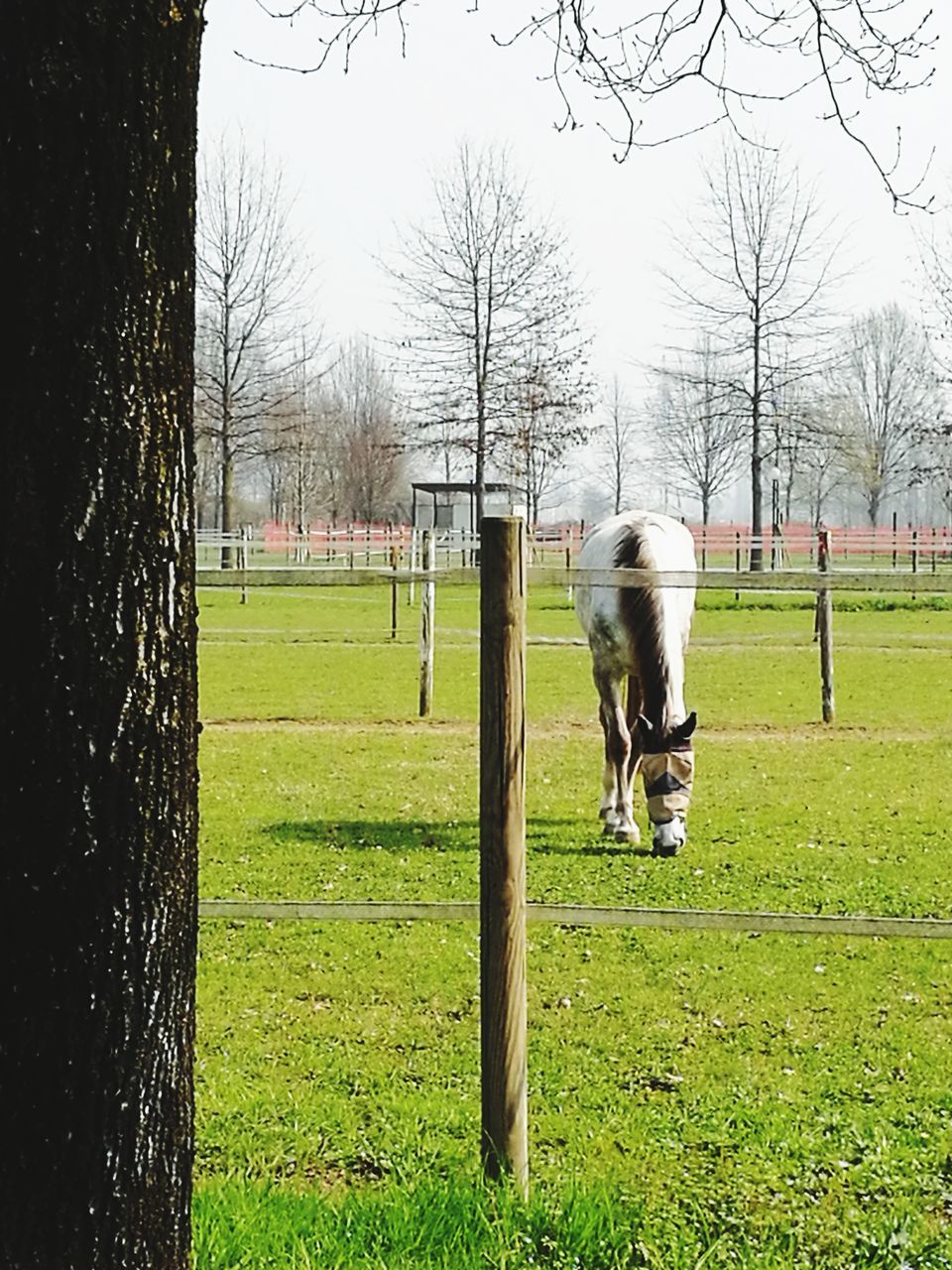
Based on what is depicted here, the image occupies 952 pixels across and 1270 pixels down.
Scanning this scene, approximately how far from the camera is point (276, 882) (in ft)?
20.9

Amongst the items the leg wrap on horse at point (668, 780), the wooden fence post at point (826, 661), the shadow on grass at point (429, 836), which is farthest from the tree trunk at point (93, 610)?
the wooden fence post at point (826, 661)

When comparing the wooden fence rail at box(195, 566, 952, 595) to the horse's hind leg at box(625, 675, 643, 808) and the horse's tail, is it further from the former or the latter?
the horse's hind leg at box(625, 675, 643, 808)

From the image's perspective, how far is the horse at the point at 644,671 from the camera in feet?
21.9

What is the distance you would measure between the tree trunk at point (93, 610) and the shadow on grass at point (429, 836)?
5.07 metres

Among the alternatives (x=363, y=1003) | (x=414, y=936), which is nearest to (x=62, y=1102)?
(x=363, y=1003)

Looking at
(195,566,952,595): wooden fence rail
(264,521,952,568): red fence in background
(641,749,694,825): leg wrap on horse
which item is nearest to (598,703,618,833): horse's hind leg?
(641,749,694,825): leg wrap on horse

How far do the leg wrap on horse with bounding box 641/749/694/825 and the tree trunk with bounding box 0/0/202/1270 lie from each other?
16.2 feet

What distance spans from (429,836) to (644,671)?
1566mm

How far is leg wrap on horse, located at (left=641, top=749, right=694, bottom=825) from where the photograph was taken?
21.8ft

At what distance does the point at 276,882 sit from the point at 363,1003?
169 cm

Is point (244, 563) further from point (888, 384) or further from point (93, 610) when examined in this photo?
point (888, 384)

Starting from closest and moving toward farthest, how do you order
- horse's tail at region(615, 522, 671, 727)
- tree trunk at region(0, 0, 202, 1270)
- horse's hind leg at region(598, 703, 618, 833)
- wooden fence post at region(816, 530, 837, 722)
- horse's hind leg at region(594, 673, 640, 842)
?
1. tree trunk at region(0, 0, 202, 1270)
2. horse's tail at region(615, 522, 671, 727)
3. horse's hind leg at region(594, 673, 640, 842)
4. horse's hind leg at region(598, 703, 618, 833)
5. wooden fence post at region(816, 530, 837, 722)

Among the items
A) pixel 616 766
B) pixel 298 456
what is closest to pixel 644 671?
pixel 616 766

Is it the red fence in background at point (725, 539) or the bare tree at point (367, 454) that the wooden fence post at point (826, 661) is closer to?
the red fence in background at point (725, 539)
